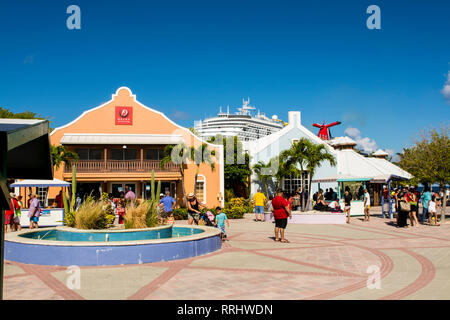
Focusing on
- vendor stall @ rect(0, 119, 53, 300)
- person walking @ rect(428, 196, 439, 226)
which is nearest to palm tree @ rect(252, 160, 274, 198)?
person walking @ rect(428, 196, 439, 226)

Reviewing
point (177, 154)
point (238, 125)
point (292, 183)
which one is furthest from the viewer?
point (238, 125)

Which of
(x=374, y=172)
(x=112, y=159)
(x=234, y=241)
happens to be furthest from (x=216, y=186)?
(x=234, y=241)

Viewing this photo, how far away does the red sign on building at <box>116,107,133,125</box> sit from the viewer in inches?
1056

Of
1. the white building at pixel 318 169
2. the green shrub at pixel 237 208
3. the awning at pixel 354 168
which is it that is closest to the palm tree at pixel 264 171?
the white building at pixel 318 169

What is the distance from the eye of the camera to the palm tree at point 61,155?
23.5 m

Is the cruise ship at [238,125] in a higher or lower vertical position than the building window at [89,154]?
higher

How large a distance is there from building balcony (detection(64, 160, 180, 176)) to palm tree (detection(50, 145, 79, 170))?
726 mm

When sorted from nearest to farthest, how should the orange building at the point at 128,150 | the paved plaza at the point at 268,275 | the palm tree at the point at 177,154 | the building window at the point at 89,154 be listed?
1. the paved plaza at the point at 268,275
2. the palm tree at the point at 177,154
3. the orange building at the point at 128,150
4. the building window at the point at 89,154

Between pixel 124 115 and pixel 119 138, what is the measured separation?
5.73 feet

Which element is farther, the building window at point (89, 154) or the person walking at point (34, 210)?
the building window at point (89, 154)

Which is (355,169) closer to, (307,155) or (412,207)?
(307,155)

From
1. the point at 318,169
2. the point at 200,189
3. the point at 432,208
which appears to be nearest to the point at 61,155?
the point at 200,189

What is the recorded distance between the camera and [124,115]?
26875mm

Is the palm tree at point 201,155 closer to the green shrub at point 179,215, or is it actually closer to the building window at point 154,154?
the building window at point 154,154
